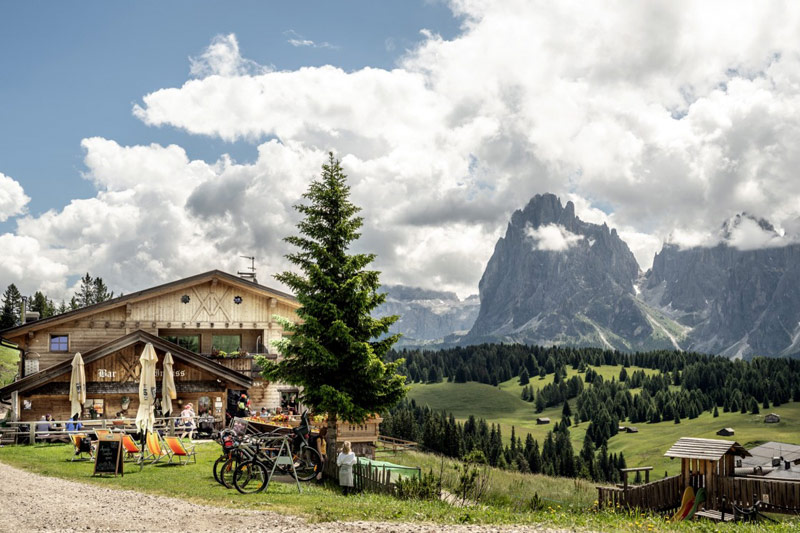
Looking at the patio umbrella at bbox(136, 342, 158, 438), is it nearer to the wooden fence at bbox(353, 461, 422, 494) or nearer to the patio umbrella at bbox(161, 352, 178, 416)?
the patio umbrella at bbox(161, 352, 178, 416)

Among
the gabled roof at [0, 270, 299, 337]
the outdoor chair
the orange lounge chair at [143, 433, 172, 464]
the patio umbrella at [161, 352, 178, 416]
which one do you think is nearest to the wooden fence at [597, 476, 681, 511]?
the orange lounge chair at [143, 433, 172, 464]

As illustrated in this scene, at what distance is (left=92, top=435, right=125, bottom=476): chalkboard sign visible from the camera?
20219 millimetres

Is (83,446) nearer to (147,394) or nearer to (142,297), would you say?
(147,394)

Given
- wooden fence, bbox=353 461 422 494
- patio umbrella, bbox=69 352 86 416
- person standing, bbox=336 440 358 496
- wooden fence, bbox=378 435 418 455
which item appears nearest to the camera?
wooden fence, bbox=353 461 422 494

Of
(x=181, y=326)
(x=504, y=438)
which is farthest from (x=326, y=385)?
(x=504, y=438)

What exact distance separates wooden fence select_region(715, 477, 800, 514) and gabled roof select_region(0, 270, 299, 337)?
27387mm

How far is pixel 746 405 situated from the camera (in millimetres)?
189250

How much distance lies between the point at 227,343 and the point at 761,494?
103 ft

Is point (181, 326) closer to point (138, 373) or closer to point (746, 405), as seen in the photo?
point (138, 373)

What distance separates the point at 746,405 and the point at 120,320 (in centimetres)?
18996

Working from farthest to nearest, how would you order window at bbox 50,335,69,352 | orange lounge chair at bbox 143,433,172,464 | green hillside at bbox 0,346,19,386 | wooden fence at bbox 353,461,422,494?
green hillside at bbox 0,346,19,386
window at bbox 50,335,69,352
orange lounge chair at bbox 143,433,172,464
wooden fence at bbox 353,461,422,494

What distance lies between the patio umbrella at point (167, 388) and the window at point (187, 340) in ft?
31.8

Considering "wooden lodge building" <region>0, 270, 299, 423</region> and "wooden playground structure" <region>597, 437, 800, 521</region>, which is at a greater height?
"wooden lodge building" <region>0, 270, 299, 423</region>

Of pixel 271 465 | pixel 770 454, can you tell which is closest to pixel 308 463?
pixel 271 465
